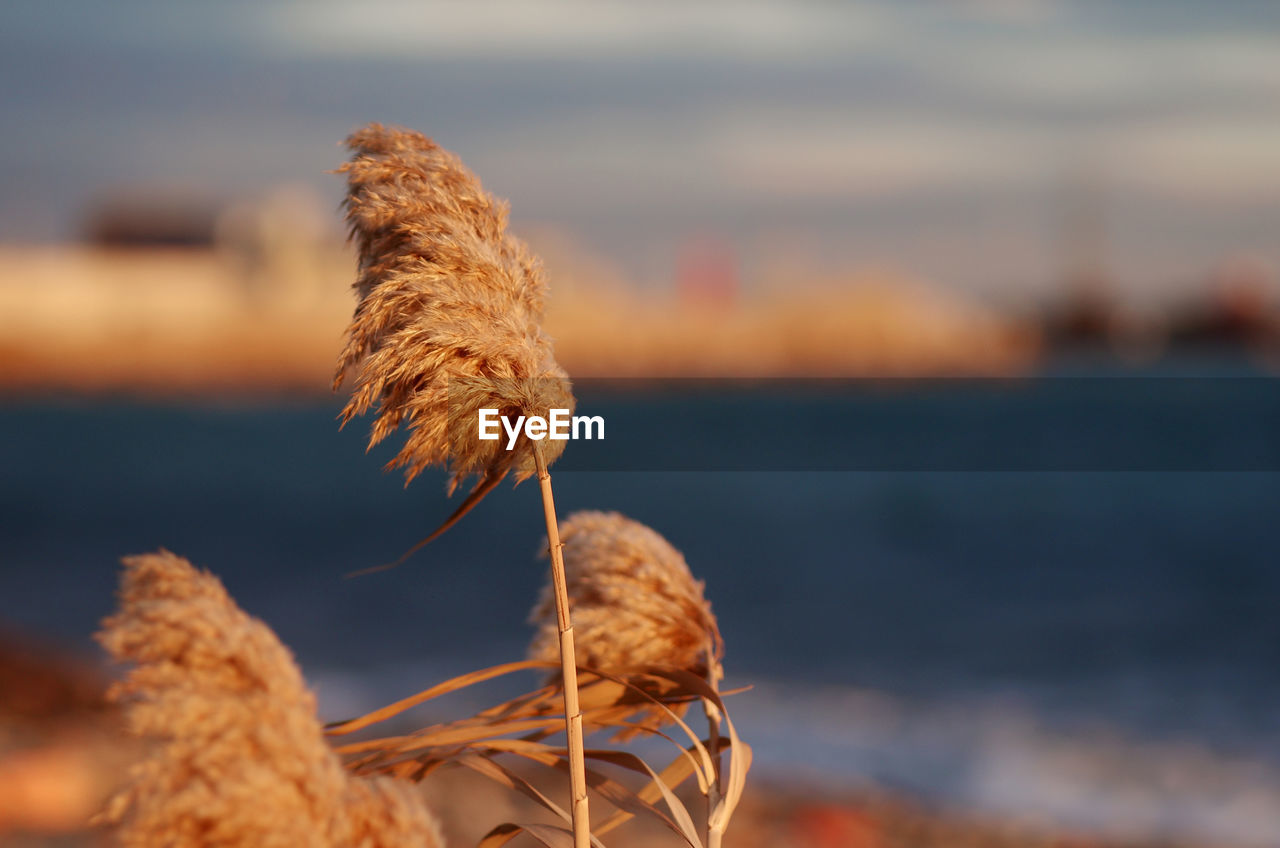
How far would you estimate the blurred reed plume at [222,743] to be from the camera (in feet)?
1.74

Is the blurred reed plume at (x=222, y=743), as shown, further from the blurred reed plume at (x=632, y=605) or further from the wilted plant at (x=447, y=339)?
the blurred reed plume at (x=632, y=605)

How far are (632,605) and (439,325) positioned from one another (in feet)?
1.05

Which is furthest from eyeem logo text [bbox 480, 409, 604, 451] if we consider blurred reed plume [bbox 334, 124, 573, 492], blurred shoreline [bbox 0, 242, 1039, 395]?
blurred shoreline [bbox 0, 242, 1039, 395]

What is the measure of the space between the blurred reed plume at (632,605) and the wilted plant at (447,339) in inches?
6.8

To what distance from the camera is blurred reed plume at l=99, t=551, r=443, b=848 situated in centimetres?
53

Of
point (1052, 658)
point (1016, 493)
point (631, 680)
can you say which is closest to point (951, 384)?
point (1016, 493)

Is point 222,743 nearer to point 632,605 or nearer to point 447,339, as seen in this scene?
point 447,339

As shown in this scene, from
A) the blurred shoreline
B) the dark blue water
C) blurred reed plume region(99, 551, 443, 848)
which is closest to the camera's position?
blurred reed plume region(99, 551, 443, 848)

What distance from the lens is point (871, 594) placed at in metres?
17.0

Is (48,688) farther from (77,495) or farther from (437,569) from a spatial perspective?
(77,495)

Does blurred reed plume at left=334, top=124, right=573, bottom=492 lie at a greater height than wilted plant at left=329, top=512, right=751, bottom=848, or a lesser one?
greater

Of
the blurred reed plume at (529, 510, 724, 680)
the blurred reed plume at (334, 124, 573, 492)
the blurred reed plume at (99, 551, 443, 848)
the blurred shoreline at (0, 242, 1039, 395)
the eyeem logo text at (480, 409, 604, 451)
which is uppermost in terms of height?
the blurred shoreline at (0, 242, 1039, 395)

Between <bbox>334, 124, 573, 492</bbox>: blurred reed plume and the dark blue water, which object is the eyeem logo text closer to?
<bbox>334, 124, 573, 492</bbox>: blurred reed plume

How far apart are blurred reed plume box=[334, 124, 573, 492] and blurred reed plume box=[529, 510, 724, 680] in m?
0.20
